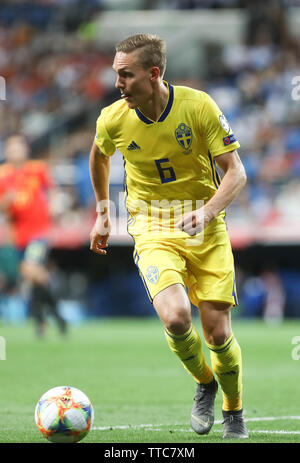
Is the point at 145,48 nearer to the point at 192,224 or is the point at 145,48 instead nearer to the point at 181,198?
the point at 181,198

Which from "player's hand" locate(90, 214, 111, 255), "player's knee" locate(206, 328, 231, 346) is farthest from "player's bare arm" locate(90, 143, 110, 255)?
"player's knee" locate(206, 328, 231, 346)

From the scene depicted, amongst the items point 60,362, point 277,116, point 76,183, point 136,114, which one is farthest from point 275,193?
point 136,114

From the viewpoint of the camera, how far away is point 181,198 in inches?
208

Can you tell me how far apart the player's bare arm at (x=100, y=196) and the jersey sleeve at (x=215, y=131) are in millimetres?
761

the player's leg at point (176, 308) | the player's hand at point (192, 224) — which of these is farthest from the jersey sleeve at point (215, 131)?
the player's leg at point (176, 308)

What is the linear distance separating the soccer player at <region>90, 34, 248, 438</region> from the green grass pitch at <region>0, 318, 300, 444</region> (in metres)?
0.46

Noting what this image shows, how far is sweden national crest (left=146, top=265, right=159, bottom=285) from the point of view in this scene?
5.02m

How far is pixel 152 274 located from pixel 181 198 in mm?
541

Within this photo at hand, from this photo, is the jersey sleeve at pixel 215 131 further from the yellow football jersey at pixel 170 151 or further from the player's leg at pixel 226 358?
the player's leg at pixel 226 358

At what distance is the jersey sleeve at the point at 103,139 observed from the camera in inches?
209

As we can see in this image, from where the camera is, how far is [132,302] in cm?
1792

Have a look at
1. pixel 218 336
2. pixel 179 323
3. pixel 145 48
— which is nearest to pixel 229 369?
pixel 218 336

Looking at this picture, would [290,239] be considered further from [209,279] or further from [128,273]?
[209,279]

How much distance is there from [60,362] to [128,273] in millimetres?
8648
